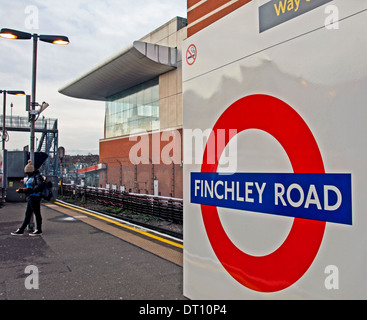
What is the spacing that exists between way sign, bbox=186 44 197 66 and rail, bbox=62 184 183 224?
8.82 m

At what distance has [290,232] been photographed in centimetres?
110

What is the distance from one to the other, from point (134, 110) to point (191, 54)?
25553 mm

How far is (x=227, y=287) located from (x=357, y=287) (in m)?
0.52

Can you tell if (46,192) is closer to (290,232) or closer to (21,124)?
(290,232)

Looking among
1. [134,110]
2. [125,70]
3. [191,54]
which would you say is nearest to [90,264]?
[191,54]

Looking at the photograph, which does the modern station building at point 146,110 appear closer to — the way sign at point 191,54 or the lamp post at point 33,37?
the lamp post at point 33,37

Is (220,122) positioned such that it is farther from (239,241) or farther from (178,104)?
(178,104)

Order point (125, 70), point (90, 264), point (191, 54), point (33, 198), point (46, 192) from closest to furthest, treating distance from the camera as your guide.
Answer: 1. point (191, 54)
2. point (90, 264)
3. point (33, 198)
4. point (46, 192)
5. point (125, 70)

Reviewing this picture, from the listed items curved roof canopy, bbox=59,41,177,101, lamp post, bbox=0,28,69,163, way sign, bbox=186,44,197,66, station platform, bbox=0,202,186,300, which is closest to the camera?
way sign, bbox=186,44,197,66

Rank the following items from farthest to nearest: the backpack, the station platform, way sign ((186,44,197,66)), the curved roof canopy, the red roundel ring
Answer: the curved roof canopy
the backpack
the station platform
way sign ((186,44,197,66))
the red roundel ring

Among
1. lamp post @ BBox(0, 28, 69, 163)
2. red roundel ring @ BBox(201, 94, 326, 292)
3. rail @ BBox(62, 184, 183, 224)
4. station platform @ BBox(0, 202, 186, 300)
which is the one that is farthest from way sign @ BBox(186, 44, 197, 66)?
lamp post @ BBox(0, 28, 69, 163)

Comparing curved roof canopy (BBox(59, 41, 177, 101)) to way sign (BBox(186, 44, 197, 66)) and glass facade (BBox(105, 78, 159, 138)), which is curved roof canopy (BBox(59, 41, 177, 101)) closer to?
glass facade (BBox(105, 78, 159, 138))

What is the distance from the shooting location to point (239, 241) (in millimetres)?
1265

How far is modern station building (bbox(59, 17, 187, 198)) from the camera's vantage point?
19.9 metres
